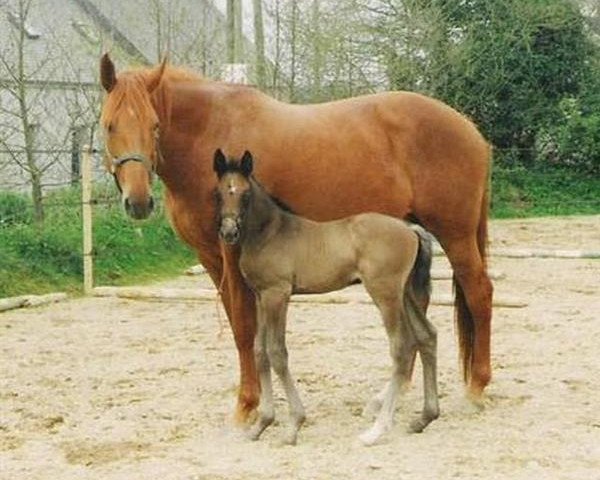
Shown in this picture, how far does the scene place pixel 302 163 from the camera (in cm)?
494

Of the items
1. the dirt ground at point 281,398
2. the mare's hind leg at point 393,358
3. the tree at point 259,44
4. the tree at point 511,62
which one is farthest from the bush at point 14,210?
the tree at point 511,62

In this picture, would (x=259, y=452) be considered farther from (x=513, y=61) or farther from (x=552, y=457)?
(x=513, y=61)

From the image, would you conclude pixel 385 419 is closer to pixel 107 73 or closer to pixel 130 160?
pixel 130 160

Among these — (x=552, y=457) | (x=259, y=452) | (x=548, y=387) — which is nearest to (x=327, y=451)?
(x=259, y=452)

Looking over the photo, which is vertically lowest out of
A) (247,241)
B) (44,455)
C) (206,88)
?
(44,455)

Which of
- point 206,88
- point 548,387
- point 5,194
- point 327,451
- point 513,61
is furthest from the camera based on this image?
point 513,61

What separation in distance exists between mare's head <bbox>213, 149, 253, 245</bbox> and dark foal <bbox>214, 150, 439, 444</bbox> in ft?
0.12

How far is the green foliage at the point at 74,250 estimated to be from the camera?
9891 mm

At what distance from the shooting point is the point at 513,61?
19.8 m

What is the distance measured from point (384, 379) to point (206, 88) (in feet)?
6.99

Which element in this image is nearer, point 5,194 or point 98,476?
point 98,476

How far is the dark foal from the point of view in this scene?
15.1ft

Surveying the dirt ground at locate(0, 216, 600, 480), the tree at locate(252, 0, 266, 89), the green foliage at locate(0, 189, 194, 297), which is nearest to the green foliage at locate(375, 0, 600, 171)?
the tree at locate(252, 0, 266, 89)

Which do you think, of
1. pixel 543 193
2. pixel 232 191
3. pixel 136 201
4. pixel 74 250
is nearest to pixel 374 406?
pixel 232 191
